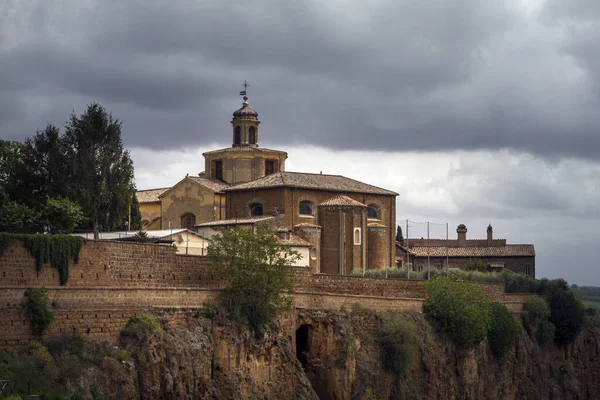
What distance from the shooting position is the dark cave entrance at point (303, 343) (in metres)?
56.1

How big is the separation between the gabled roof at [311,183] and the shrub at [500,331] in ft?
45.7

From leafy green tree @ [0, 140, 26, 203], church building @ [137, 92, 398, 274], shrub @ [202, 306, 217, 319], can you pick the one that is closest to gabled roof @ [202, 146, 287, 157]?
church building @ [137, 92, 398, 274]

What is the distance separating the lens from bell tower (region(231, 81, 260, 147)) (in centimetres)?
8400

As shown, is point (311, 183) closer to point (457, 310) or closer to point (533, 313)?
point (457, 310)

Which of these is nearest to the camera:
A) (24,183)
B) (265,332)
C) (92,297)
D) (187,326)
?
(92,297)

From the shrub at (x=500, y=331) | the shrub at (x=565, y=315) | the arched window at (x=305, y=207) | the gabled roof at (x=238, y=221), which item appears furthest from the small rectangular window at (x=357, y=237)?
the shrub at (x=565, y=315)

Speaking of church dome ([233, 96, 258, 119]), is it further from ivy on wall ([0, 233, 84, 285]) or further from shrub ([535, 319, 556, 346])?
ivy on wall ([0, 233, 84, 285])

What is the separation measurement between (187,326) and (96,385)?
7285mm

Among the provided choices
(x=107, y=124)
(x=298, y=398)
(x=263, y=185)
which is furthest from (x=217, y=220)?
(x=298, y=398)

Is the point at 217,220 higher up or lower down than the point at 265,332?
higher up

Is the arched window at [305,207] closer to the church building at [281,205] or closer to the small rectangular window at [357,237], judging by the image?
the church building at [281,205]

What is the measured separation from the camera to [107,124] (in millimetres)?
61594

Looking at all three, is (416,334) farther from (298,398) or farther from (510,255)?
(510,255)

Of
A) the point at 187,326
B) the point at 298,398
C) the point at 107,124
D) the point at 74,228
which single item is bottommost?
the point at 298,398
